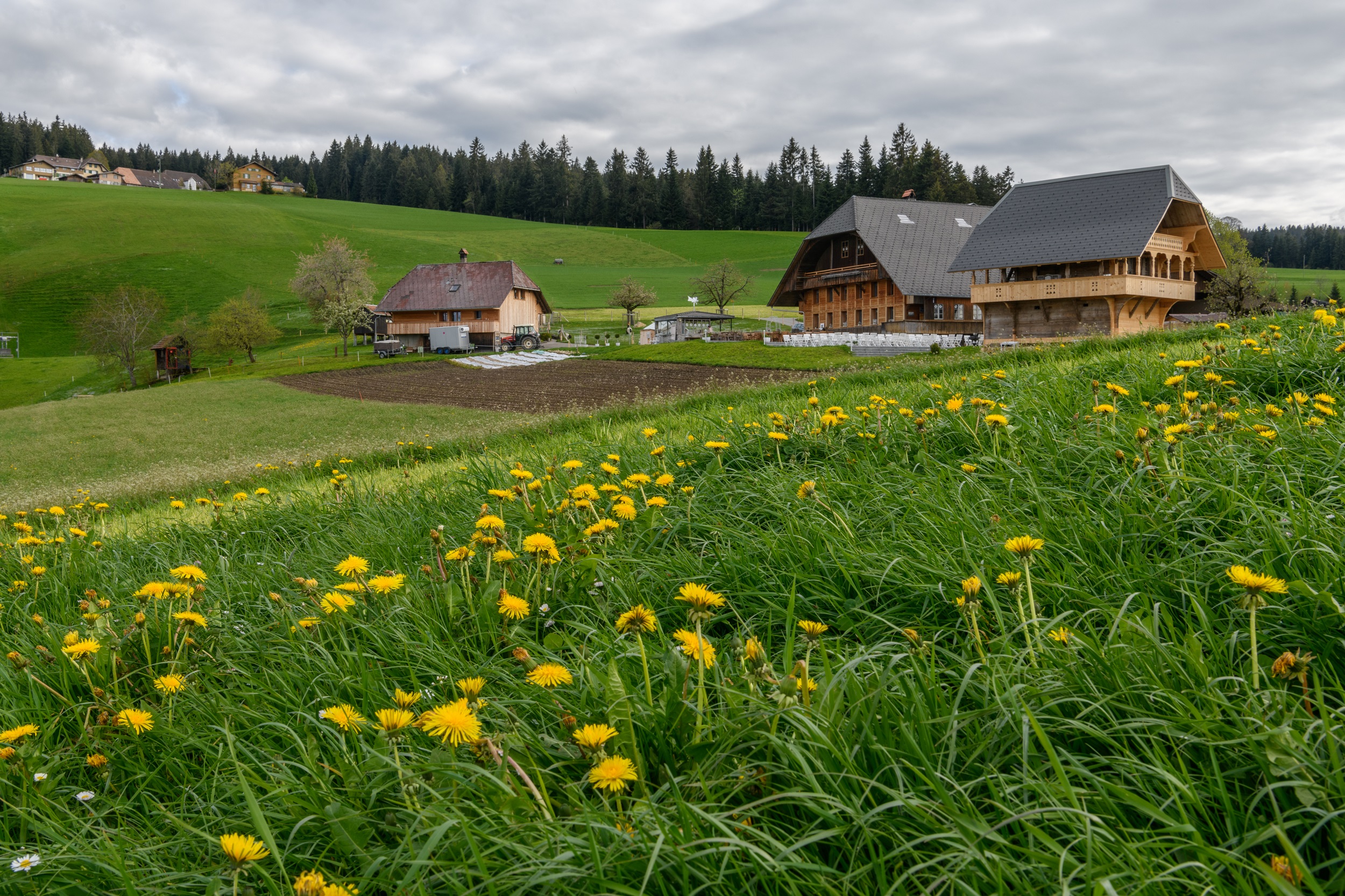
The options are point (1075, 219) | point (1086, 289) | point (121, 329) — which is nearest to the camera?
point (1086, 289)

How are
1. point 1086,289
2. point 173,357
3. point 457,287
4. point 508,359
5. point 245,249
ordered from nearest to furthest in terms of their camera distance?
point 1086,289, point 508,359, point 173,357, point 457,287, point 245,249

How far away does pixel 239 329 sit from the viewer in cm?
6038

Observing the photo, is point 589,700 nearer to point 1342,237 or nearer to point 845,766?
point 845,766

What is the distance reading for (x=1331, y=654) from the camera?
1884 mm

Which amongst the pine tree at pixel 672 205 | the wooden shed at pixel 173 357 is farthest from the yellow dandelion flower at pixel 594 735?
the pine tree at pixel 672 205

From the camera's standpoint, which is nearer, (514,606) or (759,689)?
(759,689)

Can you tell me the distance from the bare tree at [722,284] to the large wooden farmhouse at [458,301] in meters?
16.9

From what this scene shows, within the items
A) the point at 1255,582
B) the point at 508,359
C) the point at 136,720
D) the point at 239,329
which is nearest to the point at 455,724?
the point at 136,720

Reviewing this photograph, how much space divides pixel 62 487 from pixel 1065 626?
1775 centimetres

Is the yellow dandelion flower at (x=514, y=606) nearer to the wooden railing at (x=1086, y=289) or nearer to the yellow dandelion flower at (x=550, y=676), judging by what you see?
the yellow dandelion flower at (x=550, y=676)

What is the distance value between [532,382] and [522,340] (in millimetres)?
26278

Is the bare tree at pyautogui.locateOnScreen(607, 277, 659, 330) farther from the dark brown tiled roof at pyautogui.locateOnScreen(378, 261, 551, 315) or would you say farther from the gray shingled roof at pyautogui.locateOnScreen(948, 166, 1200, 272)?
the gray shingled roof at pyautogui.locateOnScreen(948, 166, 1200, 272)

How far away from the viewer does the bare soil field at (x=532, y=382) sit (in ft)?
80.7

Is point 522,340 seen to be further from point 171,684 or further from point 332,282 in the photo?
point 171,684
